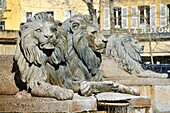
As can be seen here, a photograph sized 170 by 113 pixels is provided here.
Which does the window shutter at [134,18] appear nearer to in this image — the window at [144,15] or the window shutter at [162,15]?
the window at [144,15]

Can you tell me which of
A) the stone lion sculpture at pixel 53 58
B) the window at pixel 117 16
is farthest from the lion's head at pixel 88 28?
the window at pixel 117 16

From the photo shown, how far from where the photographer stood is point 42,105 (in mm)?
6082

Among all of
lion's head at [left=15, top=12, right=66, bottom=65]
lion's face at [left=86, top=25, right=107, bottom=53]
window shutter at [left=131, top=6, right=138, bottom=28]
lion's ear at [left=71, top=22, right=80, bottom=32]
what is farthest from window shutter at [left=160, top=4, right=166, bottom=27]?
lion's head at [left=15, top=12, right=66, bottom=65]

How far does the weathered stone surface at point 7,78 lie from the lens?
7.48 meters

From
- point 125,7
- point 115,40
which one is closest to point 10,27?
point 125,7

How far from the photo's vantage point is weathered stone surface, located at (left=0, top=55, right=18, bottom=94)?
A: 7480 mm

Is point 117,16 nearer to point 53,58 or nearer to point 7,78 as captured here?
point 7,78

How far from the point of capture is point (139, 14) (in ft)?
154

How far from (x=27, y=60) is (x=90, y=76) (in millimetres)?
1872

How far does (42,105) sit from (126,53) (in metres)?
5.70

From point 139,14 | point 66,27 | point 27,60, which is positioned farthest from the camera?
point 139,14

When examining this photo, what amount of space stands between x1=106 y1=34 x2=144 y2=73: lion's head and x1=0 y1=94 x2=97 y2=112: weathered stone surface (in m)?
5.19

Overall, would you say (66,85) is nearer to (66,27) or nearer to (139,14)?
(66,27)

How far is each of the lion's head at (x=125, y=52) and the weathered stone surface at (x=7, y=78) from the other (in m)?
3.91
